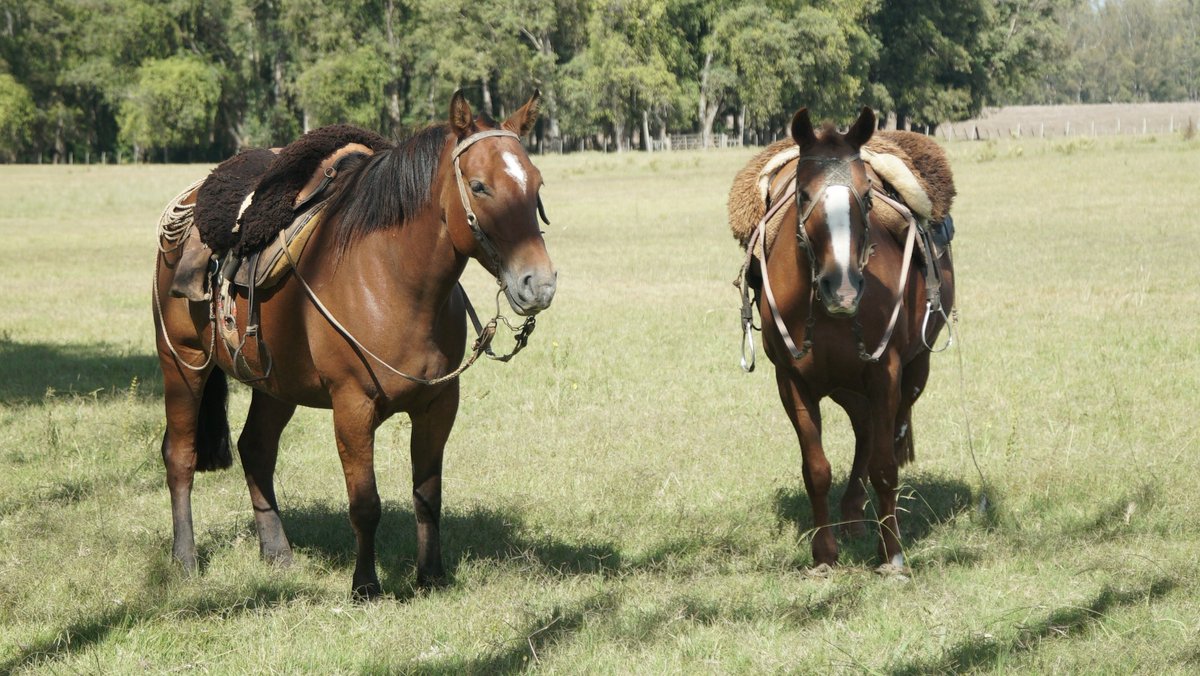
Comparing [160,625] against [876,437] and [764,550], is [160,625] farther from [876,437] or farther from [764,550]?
[876,437]

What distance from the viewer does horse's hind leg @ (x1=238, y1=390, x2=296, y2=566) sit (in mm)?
6770

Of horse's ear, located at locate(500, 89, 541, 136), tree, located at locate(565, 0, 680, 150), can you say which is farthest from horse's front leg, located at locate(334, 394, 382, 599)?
tree, located at locate(565, 0, 680, 150)

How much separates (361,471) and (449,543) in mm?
1345

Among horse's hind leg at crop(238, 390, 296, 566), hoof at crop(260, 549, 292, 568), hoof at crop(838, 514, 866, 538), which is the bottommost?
hoof at crop(838, 514, 866, 538)

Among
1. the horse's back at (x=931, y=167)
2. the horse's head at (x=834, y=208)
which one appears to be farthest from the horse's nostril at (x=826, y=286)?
the horse's back at (x=931, y=167)

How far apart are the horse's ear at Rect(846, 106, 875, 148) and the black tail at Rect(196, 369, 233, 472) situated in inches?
154

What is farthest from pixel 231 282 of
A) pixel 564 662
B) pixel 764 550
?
pixel 764 550

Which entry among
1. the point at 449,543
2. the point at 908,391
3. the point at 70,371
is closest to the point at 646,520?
the point at 449,543

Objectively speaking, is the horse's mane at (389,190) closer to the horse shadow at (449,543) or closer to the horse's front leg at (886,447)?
→ the horse shadow at (449,543)

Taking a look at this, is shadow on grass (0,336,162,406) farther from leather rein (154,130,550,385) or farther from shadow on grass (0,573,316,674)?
leather rein (154,130,550,385)

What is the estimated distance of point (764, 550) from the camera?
6758 millimetres

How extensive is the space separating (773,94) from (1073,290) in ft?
208

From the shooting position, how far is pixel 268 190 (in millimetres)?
6199

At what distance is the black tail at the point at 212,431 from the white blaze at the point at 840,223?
376 centimetres
